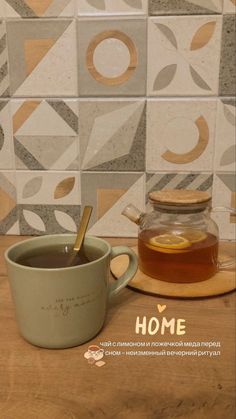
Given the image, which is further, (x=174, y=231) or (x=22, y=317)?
(x=174, y=231)

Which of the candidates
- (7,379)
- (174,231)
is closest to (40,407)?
(7,379)

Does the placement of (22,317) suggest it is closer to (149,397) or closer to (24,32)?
(149,397)

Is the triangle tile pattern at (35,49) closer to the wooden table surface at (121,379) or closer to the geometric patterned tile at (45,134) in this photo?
the geometric patterned tile at (45,134)

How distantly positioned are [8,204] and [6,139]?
4.4 inches

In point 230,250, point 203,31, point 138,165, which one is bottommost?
point 230,250

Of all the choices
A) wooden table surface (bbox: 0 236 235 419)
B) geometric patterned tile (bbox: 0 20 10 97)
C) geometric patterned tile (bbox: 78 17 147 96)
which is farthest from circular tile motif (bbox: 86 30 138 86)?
wooden table surface (bbox: 0 236 235 419)

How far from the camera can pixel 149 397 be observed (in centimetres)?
34

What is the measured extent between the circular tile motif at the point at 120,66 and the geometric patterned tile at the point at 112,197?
0.49ft

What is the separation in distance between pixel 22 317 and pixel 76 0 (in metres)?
0.48

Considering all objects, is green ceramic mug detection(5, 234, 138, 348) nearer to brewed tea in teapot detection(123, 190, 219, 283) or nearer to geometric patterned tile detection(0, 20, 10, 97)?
brewed tea in teapot detection(123, 190, 219, 283)

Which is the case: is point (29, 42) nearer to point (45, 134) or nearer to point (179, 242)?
point (45, 134)

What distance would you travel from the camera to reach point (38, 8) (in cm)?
63

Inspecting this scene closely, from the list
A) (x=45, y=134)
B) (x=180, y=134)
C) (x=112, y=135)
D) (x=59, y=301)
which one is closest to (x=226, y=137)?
(x=180, y=134)

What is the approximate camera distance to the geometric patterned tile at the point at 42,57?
2.09ft
